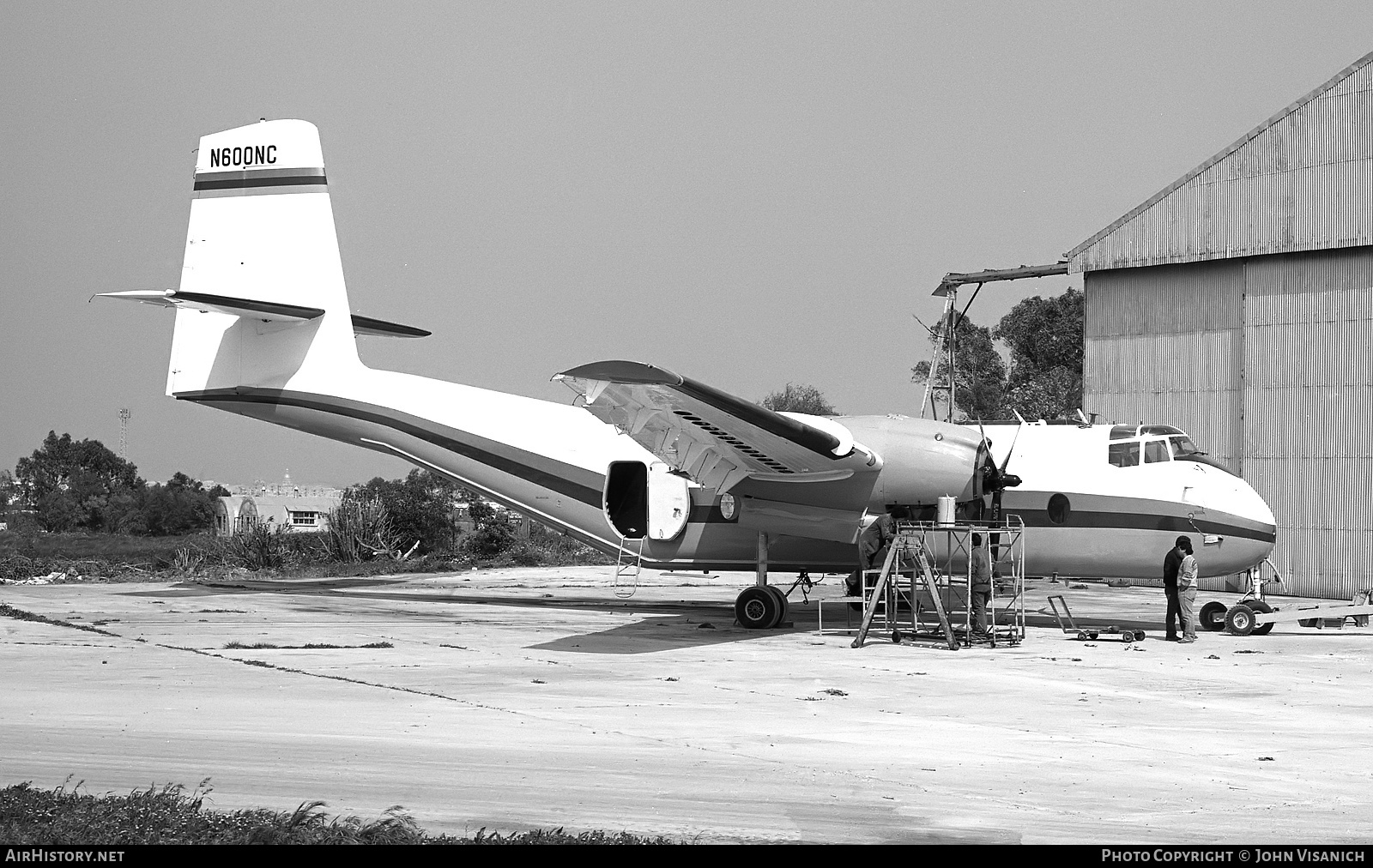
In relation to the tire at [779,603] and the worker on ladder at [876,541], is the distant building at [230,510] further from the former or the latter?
the worker on ladder at [876,541]

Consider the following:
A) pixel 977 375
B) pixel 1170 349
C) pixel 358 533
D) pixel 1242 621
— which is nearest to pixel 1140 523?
pixel 1242 621

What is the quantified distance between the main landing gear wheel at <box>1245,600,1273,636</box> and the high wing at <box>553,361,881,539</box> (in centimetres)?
540

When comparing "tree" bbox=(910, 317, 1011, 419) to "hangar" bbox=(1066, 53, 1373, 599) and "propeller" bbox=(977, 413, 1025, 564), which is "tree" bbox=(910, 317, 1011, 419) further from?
"propeller" bbox=(977, 413, 1025, 564)

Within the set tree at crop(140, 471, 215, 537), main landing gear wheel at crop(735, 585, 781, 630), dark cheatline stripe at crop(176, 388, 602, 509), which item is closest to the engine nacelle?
main landing gear wheel at crop(735, 585, 781, 630)

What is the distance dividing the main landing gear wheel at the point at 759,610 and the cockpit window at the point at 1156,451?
18.1 feet

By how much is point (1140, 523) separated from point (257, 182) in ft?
47.7

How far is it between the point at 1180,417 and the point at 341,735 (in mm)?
22880

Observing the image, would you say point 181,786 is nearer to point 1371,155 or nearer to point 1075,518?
point 1075,518

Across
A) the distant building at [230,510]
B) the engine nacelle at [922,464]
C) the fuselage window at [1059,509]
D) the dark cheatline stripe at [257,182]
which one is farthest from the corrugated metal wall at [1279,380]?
the distant building at [230,510]

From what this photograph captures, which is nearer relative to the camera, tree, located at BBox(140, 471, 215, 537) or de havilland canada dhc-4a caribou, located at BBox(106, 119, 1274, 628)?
de havilland canada dhc-4a caribou, located at BBox(106, 119, 1274, 628)

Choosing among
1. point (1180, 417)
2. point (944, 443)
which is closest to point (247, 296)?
point (944, 443)

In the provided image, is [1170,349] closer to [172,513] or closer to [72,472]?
[172,513]

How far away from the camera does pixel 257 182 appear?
1991cm

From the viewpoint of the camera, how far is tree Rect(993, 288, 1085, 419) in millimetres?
52500
